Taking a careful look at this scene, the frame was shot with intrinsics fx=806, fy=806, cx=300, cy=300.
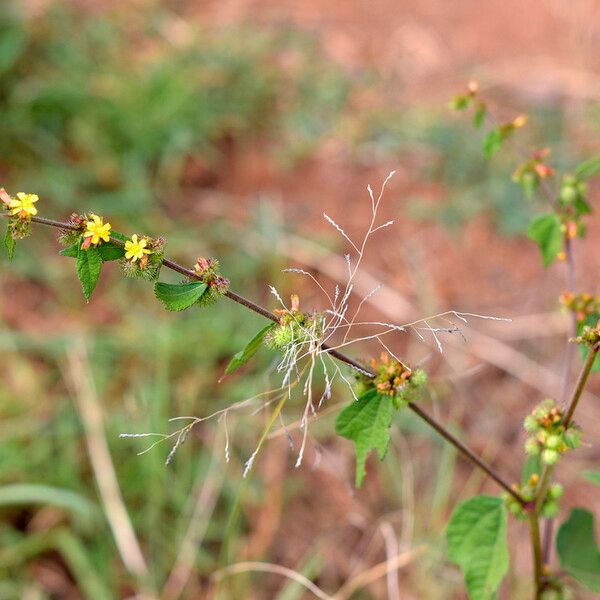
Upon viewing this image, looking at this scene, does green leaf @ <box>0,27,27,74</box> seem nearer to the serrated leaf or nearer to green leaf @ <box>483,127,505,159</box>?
green leaf @ <box>483,127,505,159</box>

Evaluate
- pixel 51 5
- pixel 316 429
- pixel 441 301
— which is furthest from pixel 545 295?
pixel 51 5

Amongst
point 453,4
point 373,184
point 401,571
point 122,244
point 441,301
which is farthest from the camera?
point 453,4

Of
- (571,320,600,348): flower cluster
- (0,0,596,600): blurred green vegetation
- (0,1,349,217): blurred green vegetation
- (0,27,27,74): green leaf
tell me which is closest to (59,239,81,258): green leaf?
(571,320,600,348): flower cluster

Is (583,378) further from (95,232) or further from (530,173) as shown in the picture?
(95,232)

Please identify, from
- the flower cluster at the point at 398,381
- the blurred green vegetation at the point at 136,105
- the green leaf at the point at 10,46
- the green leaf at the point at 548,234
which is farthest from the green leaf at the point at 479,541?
the green leaf at the point at 10,46

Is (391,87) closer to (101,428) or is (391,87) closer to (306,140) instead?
(306,140)
